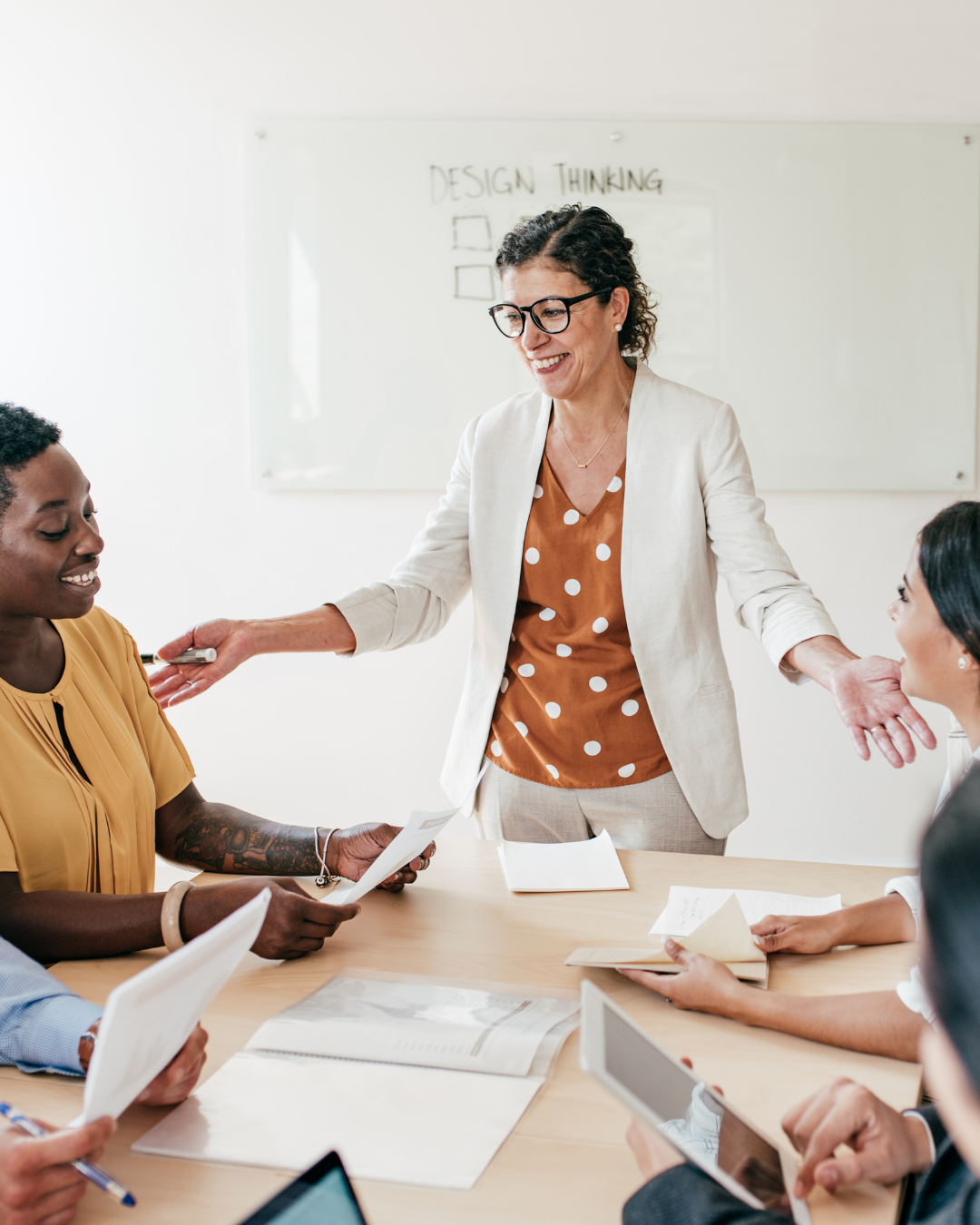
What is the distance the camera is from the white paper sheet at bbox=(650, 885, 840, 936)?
4.83ft

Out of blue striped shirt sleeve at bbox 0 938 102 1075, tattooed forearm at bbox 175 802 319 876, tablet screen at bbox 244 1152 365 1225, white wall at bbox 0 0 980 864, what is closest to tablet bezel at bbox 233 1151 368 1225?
tablet screen at bbox 244 1152 365 1225

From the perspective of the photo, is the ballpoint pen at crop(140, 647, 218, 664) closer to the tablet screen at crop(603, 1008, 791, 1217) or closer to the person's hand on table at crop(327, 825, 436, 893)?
the person's hand on table at crop(327, 825, 436, 893)

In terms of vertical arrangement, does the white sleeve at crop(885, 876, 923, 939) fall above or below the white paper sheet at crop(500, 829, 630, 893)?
above

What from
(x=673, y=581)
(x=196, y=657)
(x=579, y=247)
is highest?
(x=579, y=247)

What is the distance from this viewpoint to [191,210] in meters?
3.12

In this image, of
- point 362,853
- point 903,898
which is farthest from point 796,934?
point 362,853

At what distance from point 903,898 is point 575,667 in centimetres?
72

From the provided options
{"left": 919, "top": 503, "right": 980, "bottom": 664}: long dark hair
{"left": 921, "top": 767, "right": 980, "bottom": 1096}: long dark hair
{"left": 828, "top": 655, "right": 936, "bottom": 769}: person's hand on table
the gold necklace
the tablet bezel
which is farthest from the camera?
the gold necklace

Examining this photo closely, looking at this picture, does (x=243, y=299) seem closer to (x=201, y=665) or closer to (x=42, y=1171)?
(x=201, y=665)

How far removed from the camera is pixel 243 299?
10.3 ft

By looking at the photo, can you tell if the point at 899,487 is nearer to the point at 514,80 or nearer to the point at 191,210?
the point at 514,80

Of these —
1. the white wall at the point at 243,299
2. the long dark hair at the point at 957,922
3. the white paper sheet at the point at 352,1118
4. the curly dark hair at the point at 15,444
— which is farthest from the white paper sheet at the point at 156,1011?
the white wall at the point at 243,299

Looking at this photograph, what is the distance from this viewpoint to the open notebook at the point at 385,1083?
979mm

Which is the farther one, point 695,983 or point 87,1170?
point 695,983
